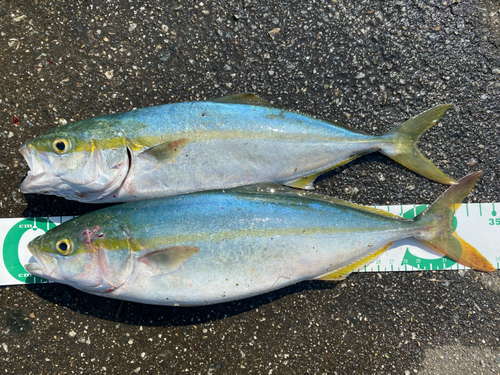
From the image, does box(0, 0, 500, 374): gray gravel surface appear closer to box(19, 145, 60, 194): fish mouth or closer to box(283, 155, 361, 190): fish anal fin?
box(283, 155, 361, 190): fish anal fin

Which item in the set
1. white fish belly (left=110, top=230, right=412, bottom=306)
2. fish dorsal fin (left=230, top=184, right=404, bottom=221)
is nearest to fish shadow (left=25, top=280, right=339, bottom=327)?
Result: white fish belly (left=110, top=230, right=412, bottom=306)

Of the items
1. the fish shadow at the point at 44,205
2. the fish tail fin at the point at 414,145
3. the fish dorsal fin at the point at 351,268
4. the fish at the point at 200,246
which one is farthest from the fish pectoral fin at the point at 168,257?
the fish tail fin at the point at 414,145

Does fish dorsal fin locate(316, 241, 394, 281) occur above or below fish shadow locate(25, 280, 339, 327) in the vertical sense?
above

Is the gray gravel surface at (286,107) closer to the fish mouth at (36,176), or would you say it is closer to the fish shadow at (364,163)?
the fish shadow at (364,163)

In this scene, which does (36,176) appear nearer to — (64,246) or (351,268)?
(64,246)

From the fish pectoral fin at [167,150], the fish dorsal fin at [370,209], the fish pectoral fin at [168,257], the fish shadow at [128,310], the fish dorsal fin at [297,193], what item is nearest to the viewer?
the fish pectoral fin at [168,257]

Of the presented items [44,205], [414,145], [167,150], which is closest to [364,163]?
[414,145]

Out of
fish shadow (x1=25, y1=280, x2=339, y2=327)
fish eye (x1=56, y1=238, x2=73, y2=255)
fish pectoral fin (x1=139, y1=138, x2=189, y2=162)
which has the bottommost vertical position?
fish shadow (x1=25, y1=280, x2=339, y2=327)
